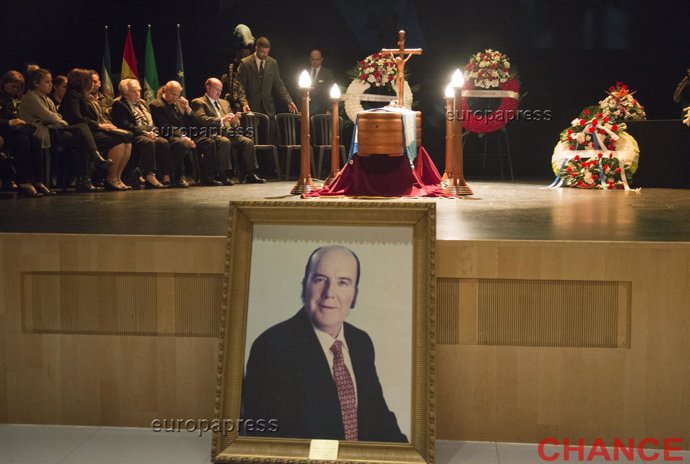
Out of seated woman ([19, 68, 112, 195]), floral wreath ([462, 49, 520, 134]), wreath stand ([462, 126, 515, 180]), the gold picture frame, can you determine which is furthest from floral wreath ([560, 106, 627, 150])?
the gold picture frame

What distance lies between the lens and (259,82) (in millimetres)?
8484

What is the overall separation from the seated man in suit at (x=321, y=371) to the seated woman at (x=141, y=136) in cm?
444

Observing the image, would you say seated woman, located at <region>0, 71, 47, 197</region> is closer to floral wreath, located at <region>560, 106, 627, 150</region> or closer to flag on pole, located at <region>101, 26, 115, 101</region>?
flag on pole, located at <region>101, 26, 115, 101</region>

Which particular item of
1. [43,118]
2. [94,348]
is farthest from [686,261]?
[43,118]

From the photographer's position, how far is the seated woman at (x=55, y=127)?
654 centimetres

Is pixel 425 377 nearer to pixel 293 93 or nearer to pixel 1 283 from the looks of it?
pixel 1 283

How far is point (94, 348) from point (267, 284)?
2.14 ft

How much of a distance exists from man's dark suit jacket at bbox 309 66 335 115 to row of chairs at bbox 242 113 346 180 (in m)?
0.14

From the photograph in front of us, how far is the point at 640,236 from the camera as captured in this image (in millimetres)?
3107

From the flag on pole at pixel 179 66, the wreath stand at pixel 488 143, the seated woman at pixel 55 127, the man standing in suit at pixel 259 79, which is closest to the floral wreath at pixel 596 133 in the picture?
the wreath stand at pixel 488 143

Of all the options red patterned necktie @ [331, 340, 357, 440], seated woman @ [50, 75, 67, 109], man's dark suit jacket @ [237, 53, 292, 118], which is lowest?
red patterned necktie @ [331, 340, 357, 440]

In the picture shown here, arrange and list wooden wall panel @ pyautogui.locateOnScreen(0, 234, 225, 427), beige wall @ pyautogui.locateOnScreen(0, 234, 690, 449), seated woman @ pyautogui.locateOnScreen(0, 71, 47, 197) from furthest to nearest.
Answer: seated woman @ pyautogui.locateOnScreen(0, 71, 47, 197) < wooden wall panel @ pyautogui.locateOnScreen(0, 234, 225, 427) < beige wall @ pyautogui.locateOnScreen(0, 234, 690, 449)

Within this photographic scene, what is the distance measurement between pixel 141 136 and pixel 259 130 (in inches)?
69.9

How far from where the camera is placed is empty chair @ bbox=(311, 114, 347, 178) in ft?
27.0
